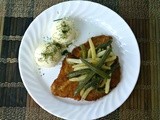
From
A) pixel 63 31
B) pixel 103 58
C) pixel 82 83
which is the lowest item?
pixel 82 83

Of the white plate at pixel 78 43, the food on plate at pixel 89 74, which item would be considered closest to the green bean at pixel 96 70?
the food on plate at pixel 89 74

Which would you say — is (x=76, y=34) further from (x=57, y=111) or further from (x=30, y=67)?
(x=57, y=111)

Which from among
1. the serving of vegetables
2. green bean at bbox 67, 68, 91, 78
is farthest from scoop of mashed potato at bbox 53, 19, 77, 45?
green bean at bbox 67, 68, 91, 78

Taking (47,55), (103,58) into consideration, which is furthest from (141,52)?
(47,55)

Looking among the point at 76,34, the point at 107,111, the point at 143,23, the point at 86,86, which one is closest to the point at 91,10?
the point at 76,34

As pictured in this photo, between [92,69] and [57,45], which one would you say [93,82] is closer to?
[92,69]

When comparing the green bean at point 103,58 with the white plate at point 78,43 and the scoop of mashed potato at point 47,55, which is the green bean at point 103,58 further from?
the scoop of mashed potato at point 47,55
